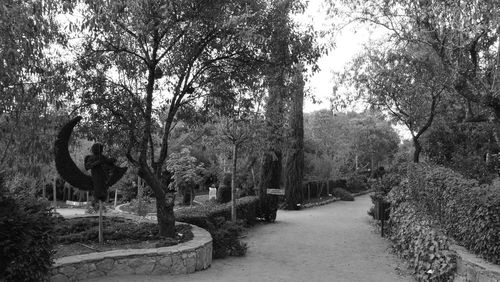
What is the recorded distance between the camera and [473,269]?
4.91 m

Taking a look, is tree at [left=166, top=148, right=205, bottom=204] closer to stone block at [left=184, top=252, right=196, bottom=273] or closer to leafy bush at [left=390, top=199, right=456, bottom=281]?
leafy bush at [left=390, top=199, right=456, bottom=281]

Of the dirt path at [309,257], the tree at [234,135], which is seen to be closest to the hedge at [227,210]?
the tree at [234,135]

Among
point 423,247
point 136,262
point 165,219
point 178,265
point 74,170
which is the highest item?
point 74,170

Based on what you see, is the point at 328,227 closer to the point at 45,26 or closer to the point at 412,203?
the point at 412,203

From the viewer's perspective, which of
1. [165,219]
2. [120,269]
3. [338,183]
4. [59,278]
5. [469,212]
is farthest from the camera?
[338,183]

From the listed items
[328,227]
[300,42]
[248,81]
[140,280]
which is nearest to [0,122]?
[140,280]

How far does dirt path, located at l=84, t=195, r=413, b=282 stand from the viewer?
7.21 meters

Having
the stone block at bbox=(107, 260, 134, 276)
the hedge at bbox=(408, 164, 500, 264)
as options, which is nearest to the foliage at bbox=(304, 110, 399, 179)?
the hedge at bbox=(408, 164, 500, 264)

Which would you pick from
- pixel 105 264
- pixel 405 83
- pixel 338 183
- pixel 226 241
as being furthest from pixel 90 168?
pixel 338 183

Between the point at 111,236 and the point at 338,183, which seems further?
A: the point at 338,183

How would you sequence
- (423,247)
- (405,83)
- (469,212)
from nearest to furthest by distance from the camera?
(469,212)
(423,247)
(405,83)

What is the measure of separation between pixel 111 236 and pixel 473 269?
585cm

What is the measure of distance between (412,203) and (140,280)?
6.78 m

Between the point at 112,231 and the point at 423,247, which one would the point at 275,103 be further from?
the point at 423,247
